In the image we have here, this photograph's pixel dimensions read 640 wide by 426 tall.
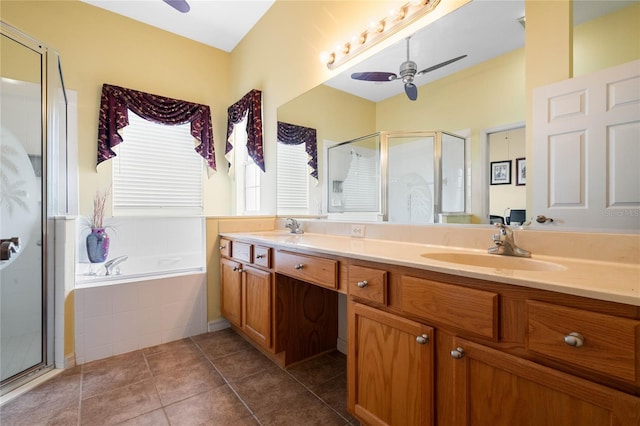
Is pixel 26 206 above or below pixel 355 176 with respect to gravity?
below

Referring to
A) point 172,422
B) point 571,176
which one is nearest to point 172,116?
point 172,422

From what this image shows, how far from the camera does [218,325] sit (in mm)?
2479

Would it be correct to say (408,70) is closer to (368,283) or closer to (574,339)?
(368,283)

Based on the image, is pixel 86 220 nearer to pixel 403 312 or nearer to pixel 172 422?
pixel 172 422

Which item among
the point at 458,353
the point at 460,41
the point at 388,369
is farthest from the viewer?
the point at 460,41

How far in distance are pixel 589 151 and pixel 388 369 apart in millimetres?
1051

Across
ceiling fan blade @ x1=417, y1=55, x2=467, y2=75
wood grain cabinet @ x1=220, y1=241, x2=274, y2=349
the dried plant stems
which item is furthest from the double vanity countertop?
the dried plant stems

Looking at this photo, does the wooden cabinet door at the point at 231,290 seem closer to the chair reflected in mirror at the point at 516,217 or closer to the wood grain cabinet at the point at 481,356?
the wood grain cabinet at the point at 481,356

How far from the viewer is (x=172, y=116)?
3.10 metres

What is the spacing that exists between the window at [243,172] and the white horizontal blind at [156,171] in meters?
0.41

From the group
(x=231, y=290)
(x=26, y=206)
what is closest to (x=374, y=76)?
(x=231, y=290)

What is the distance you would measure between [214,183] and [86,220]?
1.26 m

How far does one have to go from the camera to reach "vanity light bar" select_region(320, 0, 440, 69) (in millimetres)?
1506

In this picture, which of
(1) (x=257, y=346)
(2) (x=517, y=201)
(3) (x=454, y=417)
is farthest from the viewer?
(1) (x=257, y=346)
